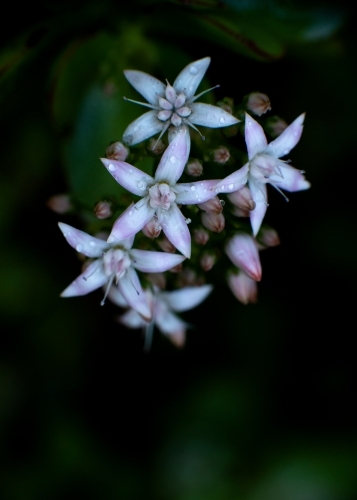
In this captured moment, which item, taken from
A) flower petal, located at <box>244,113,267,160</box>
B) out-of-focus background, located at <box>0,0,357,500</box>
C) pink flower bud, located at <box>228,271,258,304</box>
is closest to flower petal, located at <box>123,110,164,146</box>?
flower petal, located at <box>244,113,267,160</box>

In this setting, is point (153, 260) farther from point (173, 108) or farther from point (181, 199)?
point (173, 108)

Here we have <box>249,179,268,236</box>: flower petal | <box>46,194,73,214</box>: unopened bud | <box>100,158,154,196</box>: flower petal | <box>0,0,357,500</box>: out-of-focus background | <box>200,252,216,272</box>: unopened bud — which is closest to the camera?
<box>100,158,154,196</box>: flower petal

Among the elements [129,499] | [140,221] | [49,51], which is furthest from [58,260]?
[140,221]

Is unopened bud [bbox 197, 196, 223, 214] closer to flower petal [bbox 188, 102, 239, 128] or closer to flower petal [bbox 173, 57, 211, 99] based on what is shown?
flower petal [bbox 188, 102, 239, 128]

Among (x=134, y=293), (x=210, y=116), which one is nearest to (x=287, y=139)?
(x=210, y=116)

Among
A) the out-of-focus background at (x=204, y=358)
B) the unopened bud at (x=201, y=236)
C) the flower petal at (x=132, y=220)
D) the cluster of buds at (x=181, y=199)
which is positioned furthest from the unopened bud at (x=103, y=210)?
the out-of-focus background at (x=204, y=358)

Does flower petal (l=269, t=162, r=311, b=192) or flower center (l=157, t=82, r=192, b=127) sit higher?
flower center (l=157, t=82, r=192, b=127)
